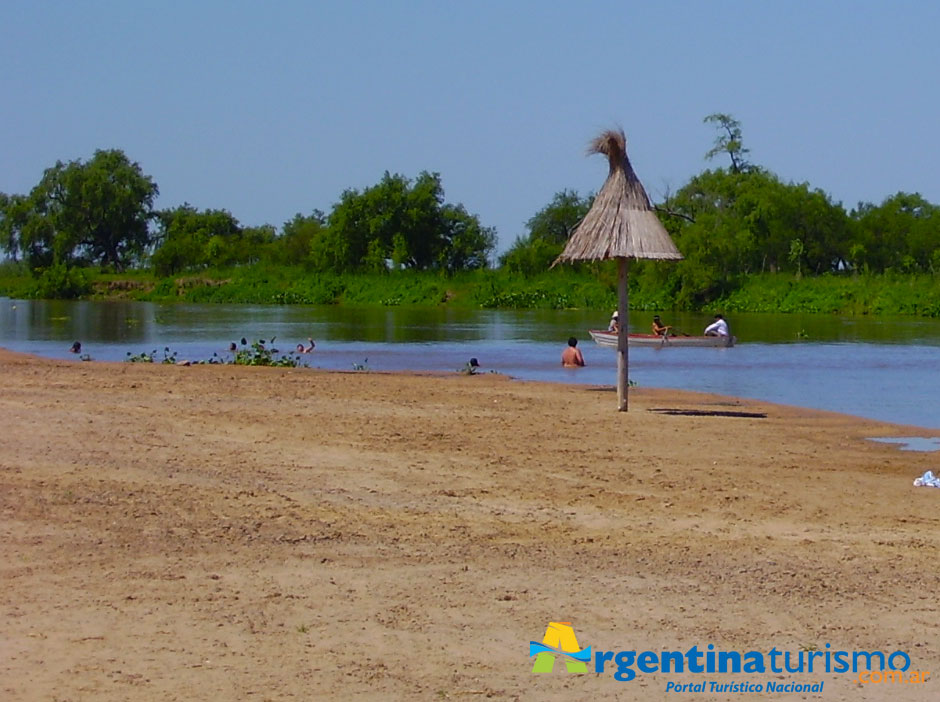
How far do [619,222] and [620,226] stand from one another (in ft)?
0.20

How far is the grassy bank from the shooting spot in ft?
211

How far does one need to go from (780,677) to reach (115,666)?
2.87 m

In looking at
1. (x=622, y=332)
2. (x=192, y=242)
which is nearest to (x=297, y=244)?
(x=192, y=242)

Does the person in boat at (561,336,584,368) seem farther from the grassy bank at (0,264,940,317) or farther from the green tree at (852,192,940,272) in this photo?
the green tree at (852,192,940,272)

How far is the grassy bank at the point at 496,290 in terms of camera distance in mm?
64438

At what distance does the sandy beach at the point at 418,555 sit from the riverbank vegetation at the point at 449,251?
46.7 metres

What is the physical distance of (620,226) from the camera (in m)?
16.7

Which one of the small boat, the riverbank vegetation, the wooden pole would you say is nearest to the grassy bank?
the riverbank vegetation

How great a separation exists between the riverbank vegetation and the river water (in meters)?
6.98

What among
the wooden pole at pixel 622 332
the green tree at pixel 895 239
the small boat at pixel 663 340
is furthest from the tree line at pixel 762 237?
the wooden pole at pixel 622 332

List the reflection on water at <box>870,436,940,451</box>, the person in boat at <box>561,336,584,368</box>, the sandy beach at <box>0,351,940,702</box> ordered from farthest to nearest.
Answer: the person in boat at <box>561,336,584,368</box>, the reflection on water at <box>870,436,940,451</box>, the sandy beach at <box>0,351,940,702</box>

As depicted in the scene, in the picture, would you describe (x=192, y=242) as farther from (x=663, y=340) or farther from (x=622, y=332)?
(x=622, y=332)

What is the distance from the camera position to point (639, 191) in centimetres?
1698

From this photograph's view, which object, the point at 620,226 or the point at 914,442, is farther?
the point at 620,226
